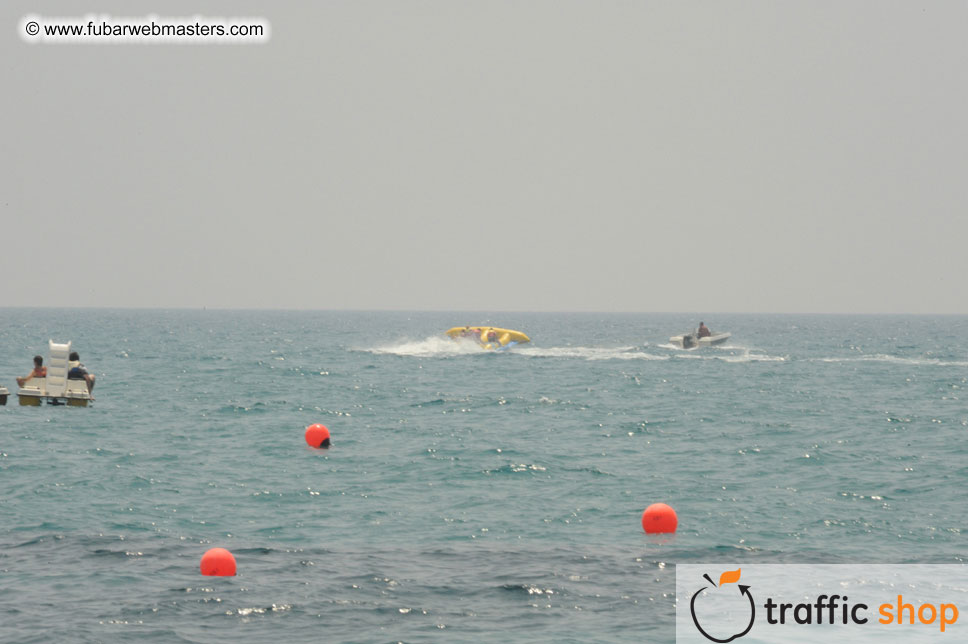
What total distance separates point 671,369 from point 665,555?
4568cm

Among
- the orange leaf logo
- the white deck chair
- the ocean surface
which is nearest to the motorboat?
the white deck chair

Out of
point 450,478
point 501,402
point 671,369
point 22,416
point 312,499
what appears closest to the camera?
point 312,499

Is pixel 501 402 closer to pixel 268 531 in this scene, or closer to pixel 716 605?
pixel 268 531

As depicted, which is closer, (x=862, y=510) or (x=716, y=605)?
(x=716, y=605)

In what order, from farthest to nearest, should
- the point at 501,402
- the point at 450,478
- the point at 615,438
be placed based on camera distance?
the point at 501,402
the point at 615,438
the point at 450,478

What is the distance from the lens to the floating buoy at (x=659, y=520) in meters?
18.2

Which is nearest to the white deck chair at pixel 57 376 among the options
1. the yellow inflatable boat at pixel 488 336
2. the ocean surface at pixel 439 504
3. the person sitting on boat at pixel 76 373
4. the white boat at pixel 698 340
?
the person sitting on boat at pixel 76 373

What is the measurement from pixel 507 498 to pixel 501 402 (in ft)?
66.2

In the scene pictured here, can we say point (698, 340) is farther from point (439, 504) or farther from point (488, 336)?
point (439, 504)

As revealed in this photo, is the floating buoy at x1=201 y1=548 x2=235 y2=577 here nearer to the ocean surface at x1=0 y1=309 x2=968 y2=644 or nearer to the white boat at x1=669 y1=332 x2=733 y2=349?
the ocean surface at x1=0 y1=309 x2=968 y2=644

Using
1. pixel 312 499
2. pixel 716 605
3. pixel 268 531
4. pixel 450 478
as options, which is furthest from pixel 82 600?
pixel 450 478

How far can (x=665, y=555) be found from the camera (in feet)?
54.7

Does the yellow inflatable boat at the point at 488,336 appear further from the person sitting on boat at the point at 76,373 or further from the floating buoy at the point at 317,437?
the person sitting on boat at the point at 76,373

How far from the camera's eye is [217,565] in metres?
15.1
